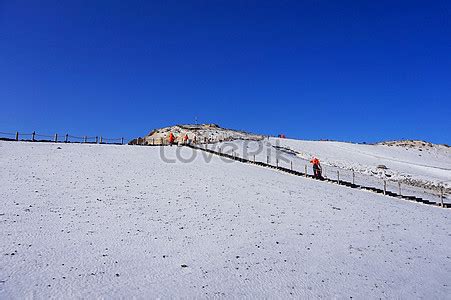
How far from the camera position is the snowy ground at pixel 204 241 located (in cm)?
711

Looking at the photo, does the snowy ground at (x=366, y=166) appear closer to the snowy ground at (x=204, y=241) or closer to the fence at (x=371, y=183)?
the fence at (x=371, y=183)

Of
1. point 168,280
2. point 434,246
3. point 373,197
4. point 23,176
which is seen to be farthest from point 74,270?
point 373,197

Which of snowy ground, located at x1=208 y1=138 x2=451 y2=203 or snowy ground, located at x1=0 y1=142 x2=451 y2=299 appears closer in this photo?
snowy ground, located at x1=0 y1=142 x2=451 y2=299

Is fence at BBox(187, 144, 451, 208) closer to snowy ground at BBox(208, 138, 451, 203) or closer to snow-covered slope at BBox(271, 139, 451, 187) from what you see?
snowy ground at BBox(208, 138, 451, 203)

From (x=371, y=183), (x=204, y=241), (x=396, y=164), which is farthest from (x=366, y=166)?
(x=204, y=241)

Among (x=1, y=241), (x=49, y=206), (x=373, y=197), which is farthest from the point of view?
(x=373, y=197)

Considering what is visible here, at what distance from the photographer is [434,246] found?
11.2 metres

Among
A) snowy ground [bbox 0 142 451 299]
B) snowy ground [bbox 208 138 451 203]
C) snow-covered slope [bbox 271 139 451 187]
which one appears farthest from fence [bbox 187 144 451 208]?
snow-covered slope [bbox 271 139 451 187]

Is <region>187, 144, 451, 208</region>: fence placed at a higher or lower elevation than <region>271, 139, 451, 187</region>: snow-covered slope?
lower

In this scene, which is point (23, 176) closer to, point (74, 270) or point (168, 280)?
point (74, 270)

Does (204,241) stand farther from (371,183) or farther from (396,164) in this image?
(396,164)

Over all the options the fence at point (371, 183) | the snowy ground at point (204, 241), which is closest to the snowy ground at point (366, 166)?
the fence at point (371, 183)

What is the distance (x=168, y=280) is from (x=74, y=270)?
221 centimetres

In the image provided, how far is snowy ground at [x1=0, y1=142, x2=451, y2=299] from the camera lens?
23.3 ft
